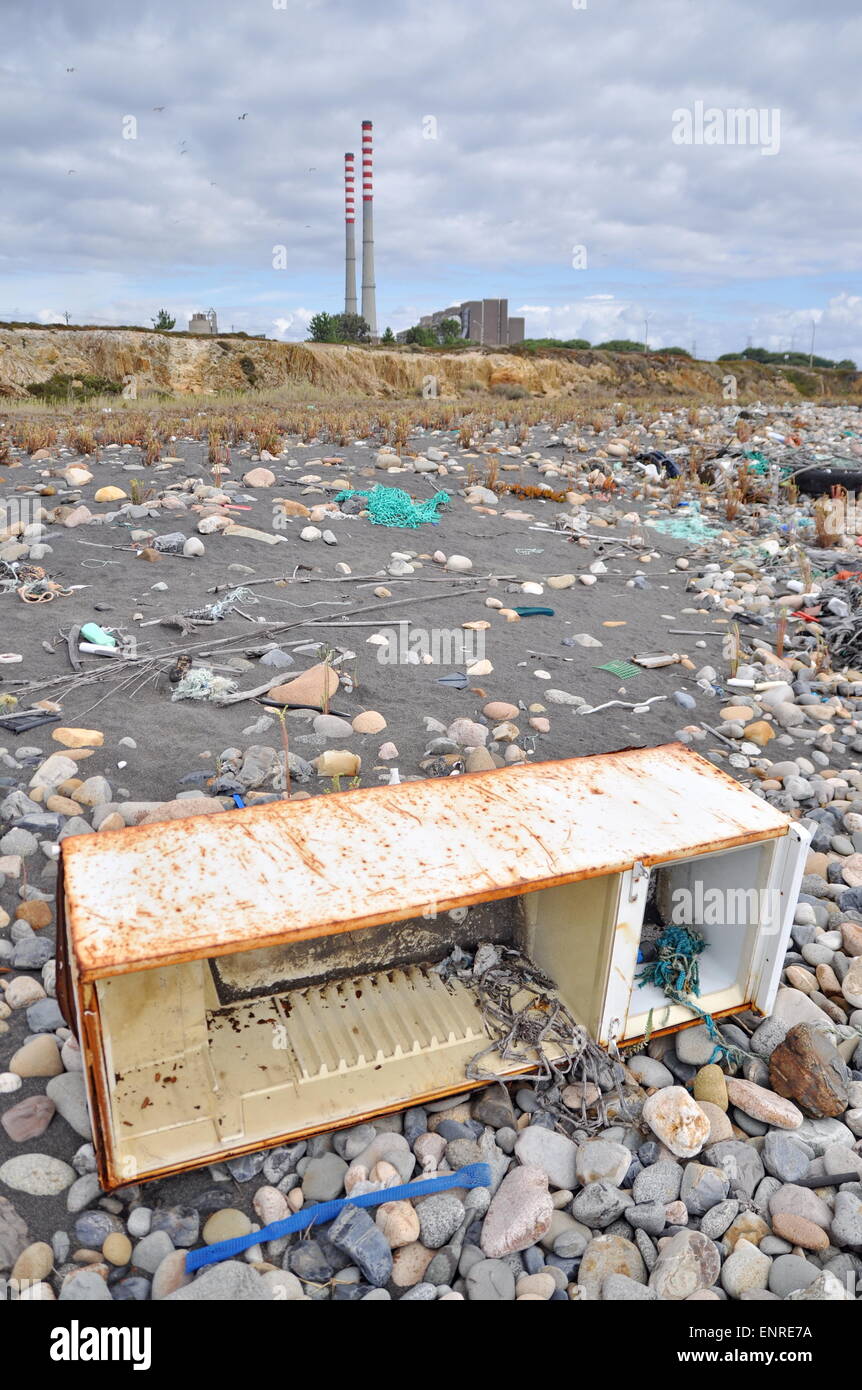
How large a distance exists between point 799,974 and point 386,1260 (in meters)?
1.41

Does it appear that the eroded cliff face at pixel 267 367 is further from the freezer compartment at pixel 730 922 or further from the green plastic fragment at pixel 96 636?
the freezer compartment at pixel 730 922

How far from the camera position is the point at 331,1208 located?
1833 mm

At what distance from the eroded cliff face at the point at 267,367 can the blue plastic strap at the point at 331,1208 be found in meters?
21.4

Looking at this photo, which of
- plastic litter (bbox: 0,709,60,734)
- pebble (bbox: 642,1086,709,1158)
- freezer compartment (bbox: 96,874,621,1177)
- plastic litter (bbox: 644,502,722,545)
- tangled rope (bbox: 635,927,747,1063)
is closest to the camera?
freezer compartment (bbox: 96,874,621,1177)

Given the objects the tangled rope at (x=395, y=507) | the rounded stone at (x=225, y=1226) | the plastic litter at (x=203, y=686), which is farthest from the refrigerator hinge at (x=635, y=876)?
the tangled rope at (x=395, y=507)

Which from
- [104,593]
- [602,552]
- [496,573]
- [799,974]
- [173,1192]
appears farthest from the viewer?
[602,552]

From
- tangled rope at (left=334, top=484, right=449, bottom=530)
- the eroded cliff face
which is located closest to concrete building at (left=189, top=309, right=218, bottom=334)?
the eroded cliff face

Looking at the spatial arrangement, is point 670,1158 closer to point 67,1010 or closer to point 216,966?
point 216,966

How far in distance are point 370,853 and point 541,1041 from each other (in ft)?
2.27

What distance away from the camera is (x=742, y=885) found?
7.57 feet

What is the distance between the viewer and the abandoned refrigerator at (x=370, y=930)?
168 cm

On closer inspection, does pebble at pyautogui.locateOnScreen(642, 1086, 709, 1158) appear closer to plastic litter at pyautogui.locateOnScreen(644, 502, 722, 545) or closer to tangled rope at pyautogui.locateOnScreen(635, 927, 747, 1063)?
tangled rope at pyautogui.locateOnScreen(635, 927, 747, 1063)

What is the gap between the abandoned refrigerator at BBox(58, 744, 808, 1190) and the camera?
5.51 feet
